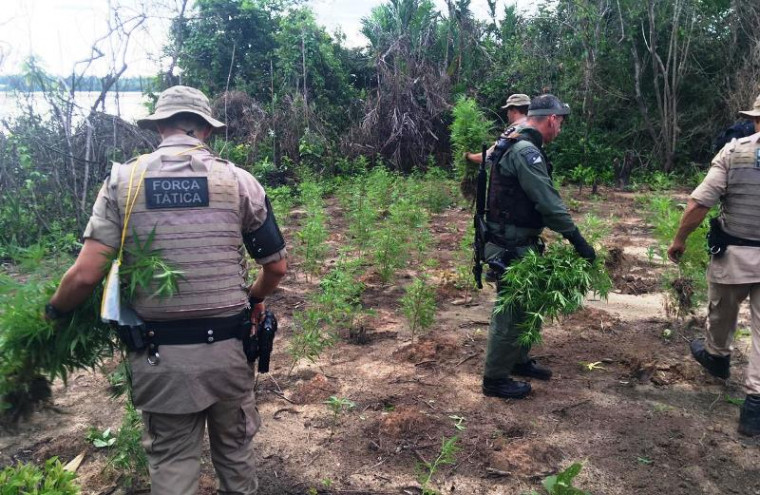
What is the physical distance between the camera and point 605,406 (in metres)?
3.92

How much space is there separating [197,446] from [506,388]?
2213 millimetres

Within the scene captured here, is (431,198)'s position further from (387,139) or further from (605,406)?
(605,406)

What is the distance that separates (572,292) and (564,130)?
10.4 m

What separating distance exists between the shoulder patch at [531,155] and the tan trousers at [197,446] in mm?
2215

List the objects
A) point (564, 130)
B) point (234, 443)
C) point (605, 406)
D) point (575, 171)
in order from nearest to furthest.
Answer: point (234, 443), point (605, 406), point (575, 171), point (564, 130)

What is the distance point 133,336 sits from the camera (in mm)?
2396

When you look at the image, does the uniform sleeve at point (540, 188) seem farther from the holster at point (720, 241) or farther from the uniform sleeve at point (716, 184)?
the holster at point (720, 241)

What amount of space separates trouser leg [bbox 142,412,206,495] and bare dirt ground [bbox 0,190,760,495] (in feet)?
2.53

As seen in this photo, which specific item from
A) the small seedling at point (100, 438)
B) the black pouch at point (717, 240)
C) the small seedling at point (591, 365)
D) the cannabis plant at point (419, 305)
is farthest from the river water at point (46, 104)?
the black pouch at point (717, 240)

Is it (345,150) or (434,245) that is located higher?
(345,150)

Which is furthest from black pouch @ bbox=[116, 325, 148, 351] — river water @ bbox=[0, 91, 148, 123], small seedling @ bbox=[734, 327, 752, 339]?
river water @ bbox=[0, 91, 148, 123]

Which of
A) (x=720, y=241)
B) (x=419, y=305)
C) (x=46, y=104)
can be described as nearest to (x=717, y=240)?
(x=720, y=241)

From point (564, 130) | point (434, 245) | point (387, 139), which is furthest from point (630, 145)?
point (434, 245)

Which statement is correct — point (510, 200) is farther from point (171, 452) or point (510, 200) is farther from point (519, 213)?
point (171, 452)
